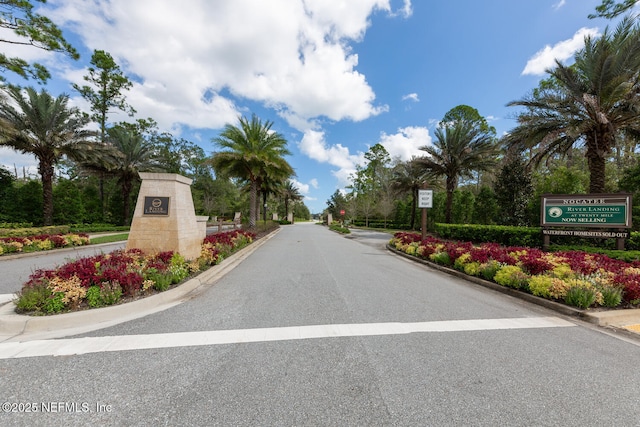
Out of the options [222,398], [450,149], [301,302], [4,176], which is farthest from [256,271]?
[4,176]

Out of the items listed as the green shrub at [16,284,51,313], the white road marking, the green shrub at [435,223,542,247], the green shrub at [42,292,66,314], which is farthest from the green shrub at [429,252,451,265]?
the green shrub at [16,284,51,313]

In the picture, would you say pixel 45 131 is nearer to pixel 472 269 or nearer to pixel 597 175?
pixel 472 269

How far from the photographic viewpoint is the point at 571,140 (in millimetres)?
12375

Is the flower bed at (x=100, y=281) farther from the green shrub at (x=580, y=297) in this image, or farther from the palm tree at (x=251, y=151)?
the palm tree at (x=251, y=151)

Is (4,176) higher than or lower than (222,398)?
higher

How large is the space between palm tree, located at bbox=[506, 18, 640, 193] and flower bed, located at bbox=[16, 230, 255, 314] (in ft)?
49.3

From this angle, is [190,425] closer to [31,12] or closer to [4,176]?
[31,12]

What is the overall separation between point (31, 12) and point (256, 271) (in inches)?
550

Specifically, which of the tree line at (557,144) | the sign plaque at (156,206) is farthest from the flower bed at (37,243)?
the tree line at (557,144)

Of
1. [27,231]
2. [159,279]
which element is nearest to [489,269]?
[159,279]

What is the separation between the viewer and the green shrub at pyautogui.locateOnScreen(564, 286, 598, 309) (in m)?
4.47

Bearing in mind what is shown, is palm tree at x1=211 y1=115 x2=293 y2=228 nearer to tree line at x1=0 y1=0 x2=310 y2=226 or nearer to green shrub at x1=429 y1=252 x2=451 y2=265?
tree line at x1=0 y1=0 x2=310 y2=226

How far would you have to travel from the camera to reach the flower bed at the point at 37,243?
9812 mm

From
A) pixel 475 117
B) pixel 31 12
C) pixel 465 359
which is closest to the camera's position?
pixel 465 359
